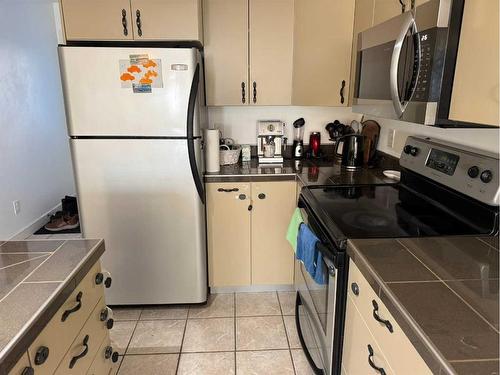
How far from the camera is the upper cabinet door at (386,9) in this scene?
152 centimetres

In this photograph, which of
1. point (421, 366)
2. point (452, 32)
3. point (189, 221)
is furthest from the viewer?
point (189, 221)

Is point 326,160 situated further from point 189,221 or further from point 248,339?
point 248,339

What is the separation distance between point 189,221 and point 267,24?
4.62 ft

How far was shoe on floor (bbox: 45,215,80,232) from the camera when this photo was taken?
12.0ft

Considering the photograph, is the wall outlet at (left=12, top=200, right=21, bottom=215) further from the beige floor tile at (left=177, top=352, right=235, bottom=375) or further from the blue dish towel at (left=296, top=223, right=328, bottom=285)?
the blue dish towel at (left=296, top=223, right=328, bottom=285)

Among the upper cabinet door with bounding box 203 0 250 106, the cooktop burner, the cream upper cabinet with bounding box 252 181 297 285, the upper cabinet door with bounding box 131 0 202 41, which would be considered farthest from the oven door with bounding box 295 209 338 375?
the upper cabinet door with bounding box 131 0 202 41

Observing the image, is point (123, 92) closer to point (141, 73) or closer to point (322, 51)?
point (141, 73)

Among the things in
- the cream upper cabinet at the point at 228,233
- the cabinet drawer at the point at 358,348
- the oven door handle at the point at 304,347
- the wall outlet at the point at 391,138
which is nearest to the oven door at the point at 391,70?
the wall outlet at the point at 391,138

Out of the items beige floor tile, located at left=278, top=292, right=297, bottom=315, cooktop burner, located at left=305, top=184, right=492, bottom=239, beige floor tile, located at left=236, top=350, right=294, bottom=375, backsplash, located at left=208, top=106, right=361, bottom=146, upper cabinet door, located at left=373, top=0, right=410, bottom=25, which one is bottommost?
beige floor tile, located at left=236, top=350, right=294, bottom=375

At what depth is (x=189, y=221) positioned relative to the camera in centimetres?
221

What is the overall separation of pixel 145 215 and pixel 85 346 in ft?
3.61

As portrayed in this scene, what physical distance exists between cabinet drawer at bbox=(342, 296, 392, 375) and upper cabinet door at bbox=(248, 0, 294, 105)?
1612 millimetres

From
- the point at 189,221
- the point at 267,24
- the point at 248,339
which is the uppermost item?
the point at 267,24

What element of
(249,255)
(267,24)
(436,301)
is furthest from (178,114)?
(436,301)
